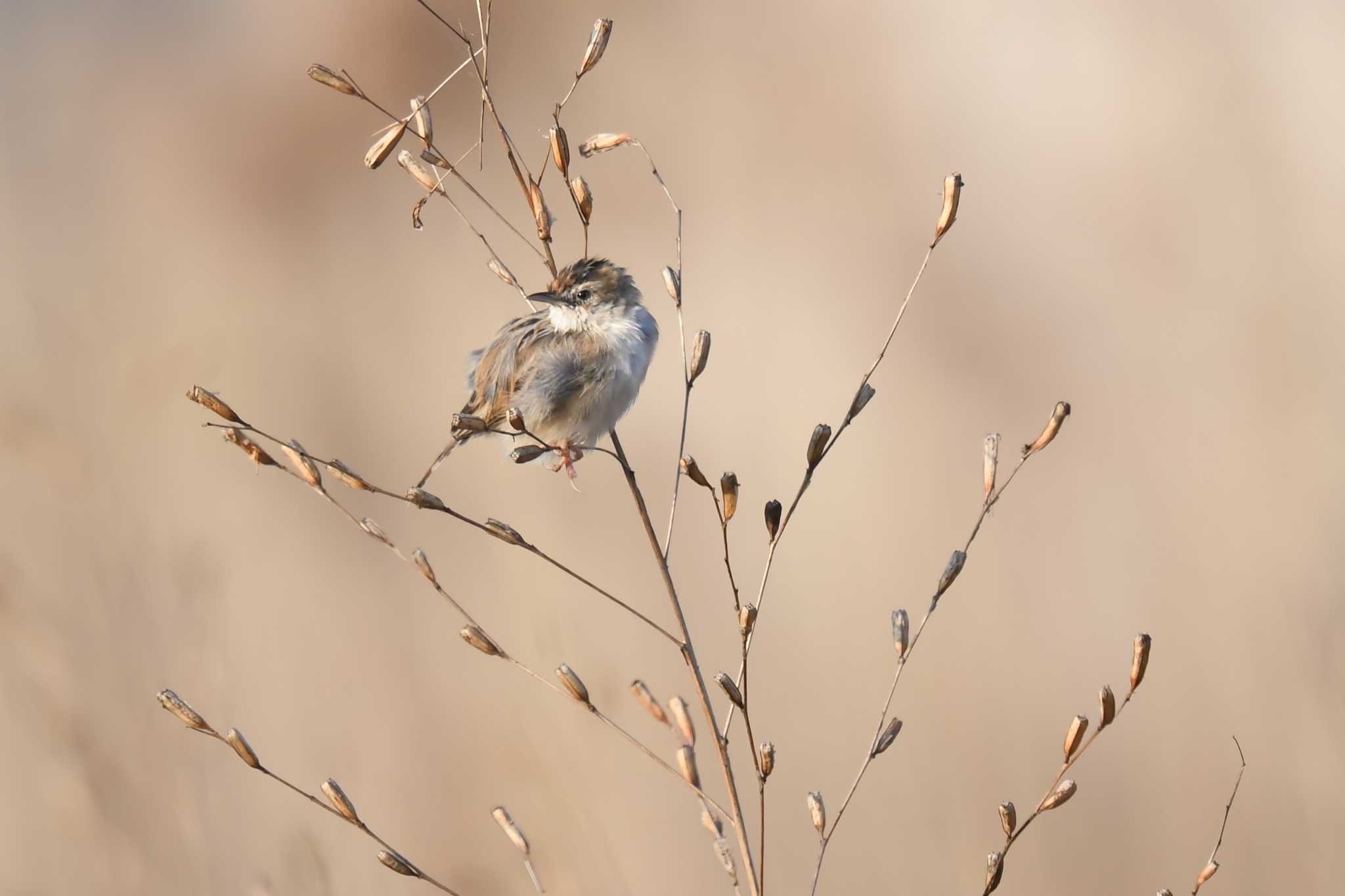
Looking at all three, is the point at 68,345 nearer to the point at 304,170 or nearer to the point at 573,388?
the point at 304,170

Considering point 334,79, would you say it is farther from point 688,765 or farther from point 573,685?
point 688,765

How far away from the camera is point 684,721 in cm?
144

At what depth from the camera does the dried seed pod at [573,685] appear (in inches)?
53.4

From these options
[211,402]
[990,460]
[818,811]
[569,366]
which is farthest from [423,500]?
[569,366]

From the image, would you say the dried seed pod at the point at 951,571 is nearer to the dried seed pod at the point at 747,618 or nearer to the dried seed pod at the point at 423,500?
the dried seed pod at the point at 747,618

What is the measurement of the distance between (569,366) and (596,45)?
3.99 ft

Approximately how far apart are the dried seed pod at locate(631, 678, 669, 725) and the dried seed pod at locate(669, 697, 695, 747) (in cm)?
2

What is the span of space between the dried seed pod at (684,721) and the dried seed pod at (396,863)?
0.37 metres

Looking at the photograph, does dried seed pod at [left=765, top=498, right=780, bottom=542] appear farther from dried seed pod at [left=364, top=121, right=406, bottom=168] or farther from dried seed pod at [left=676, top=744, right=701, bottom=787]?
dried seed pod at [left=364, top=121, right=406, bottom=168]

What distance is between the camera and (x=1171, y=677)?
389 centimetres

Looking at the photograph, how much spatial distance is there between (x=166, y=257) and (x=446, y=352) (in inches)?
55.0

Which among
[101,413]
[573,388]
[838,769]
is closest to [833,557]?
[838,769]

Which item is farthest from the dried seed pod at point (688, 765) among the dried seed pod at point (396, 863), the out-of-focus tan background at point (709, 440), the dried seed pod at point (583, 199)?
the out-of-focus tan background at point (709, 440)

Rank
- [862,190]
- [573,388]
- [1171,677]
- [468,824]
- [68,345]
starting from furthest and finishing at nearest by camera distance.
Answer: [862,190] → [68,345] → [1171,677] → [468,824] → [573,388]
